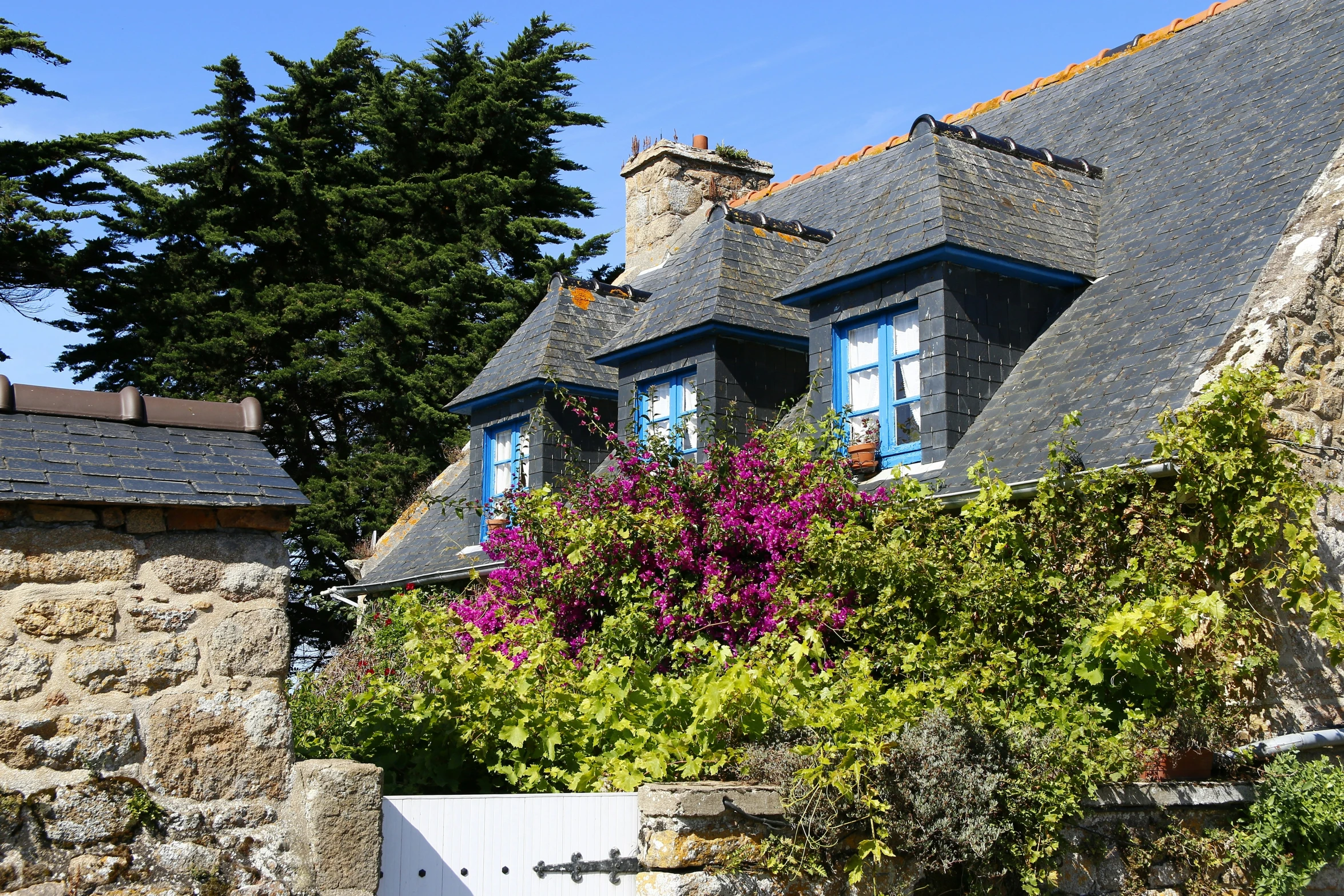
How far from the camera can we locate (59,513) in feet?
13.3

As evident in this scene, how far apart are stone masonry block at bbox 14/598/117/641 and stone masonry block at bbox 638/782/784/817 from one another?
6.90 ft

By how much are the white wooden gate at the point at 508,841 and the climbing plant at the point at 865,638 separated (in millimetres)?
231

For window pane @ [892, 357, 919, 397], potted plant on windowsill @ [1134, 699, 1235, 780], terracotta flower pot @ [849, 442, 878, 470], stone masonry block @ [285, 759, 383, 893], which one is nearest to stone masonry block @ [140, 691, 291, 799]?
stone masonry block @ [285, 759, 383, 893]

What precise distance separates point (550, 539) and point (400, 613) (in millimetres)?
2176

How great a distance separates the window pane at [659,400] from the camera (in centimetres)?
1217

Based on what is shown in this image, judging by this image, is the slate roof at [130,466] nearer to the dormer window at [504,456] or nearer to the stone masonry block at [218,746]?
the stone masonry block at [218,746]

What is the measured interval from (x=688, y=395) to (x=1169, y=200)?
4.52 metres

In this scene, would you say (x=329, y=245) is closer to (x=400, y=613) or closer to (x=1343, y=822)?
(x=400, y=613)

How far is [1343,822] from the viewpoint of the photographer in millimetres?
6660

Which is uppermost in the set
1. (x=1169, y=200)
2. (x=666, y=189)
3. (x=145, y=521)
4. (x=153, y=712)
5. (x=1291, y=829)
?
(x=666, y=189)

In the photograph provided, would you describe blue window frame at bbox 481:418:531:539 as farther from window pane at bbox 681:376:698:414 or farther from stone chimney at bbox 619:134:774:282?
stone chimney at bbox 619:134:774:282

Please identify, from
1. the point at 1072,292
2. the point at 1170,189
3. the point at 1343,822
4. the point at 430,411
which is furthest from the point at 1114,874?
the point at 430,411

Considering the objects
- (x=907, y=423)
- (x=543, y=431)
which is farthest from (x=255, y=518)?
(x=543, y=431)

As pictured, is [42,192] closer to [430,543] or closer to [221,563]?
[430,543]
